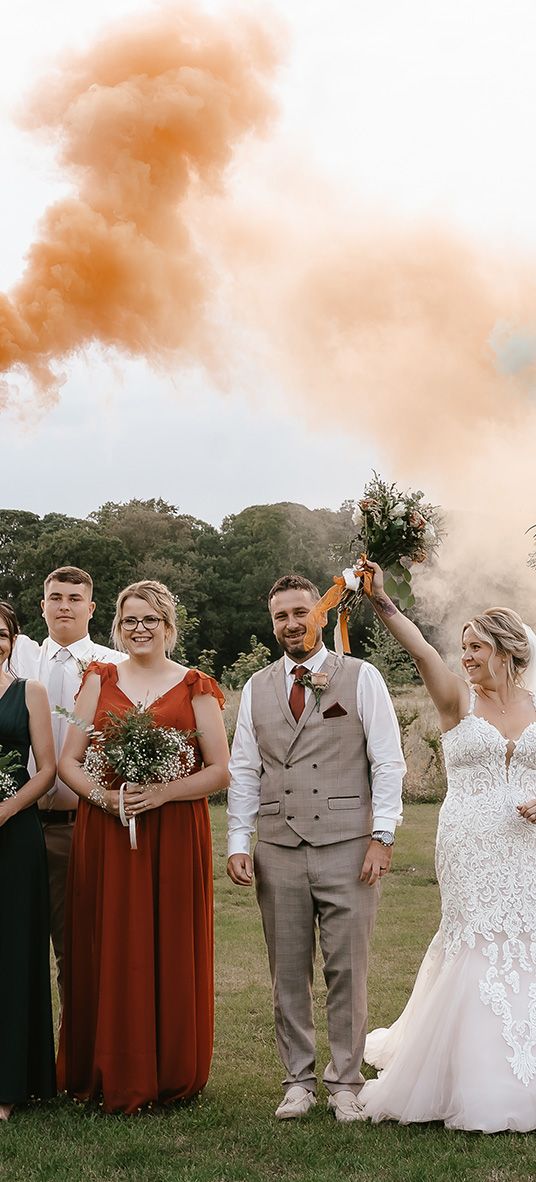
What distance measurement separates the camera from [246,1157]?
5.02 metres

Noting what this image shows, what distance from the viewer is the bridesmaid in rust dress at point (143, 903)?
5.55 m

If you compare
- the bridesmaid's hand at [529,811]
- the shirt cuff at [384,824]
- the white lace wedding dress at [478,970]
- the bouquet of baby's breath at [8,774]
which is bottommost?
the white lace wedding dress at [478,970]

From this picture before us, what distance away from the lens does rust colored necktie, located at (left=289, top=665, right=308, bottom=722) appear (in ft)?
18.6

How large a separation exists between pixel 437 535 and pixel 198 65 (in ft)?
48.5

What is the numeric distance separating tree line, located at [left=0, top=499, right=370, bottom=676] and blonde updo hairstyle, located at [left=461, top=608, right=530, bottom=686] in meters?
37.7

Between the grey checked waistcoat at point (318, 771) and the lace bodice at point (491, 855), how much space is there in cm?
53

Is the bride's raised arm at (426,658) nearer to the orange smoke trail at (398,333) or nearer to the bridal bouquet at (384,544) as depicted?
the bridal bouquet at (384,544)

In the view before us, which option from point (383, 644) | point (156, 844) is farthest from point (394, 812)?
point (383, 644)

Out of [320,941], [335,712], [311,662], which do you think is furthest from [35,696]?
[320,941]

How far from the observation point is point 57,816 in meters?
6.60

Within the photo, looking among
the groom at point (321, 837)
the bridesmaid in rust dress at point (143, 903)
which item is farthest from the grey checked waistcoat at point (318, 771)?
the bridesmaid in rust dress at point (143, 903)

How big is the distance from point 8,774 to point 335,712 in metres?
1.73

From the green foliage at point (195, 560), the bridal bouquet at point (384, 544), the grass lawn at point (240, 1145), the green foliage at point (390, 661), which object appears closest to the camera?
the grass lawn at point (240, 1145)

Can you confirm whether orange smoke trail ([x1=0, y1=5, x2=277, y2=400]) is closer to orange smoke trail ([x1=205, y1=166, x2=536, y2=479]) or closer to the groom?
orange smoke trail ([x1=205, y1=166, x2=536, y2=479])
